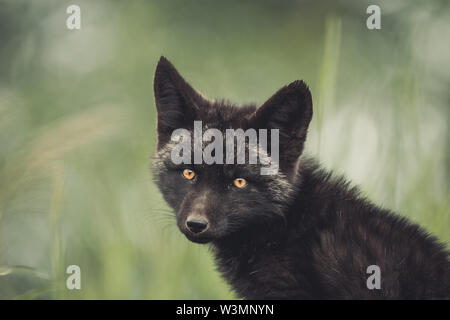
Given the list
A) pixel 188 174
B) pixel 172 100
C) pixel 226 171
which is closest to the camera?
pixel 226 171

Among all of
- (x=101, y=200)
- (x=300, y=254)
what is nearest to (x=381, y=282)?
(x=300, y=254)

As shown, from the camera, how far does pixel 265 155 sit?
18.0ft

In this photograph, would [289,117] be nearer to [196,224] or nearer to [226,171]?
[226,171]

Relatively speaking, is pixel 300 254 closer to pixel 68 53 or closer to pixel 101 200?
pixel 101 200

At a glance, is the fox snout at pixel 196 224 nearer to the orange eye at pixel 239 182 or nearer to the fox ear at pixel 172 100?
the orange eye at pixel 239 182

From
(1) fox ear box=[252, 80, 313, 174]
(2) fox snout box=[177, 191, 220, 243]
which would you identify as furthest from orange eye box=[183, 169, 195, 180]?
(1) fox ear box=[252, 80, 313, 174]

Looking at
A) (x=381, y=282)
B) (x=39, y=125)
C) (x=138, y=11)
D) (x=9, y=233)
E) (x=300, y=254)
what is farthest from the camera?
(x=138, y=11)

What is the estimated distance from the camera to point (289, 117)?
5.36 meters

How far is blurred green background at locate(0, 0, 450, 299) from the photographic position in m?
6.31

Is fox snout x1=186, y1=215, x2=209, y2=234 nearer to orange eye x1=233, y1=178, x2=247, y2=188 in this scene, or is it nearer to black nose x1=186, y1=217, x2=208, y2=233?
black nose x1=186, y1=217, x2=208, y2=233

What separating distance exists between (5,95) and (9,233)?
1436 millimetres

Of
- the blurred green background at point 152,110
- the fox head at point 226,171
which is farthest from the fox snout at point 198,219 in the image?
the blurred green background at point 152,110

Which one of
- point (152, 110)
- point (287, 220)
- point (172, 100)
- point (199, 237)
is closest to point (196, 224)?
point (199, 237)

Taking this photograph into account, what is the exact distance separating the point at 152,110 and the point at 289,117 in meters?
2.44
